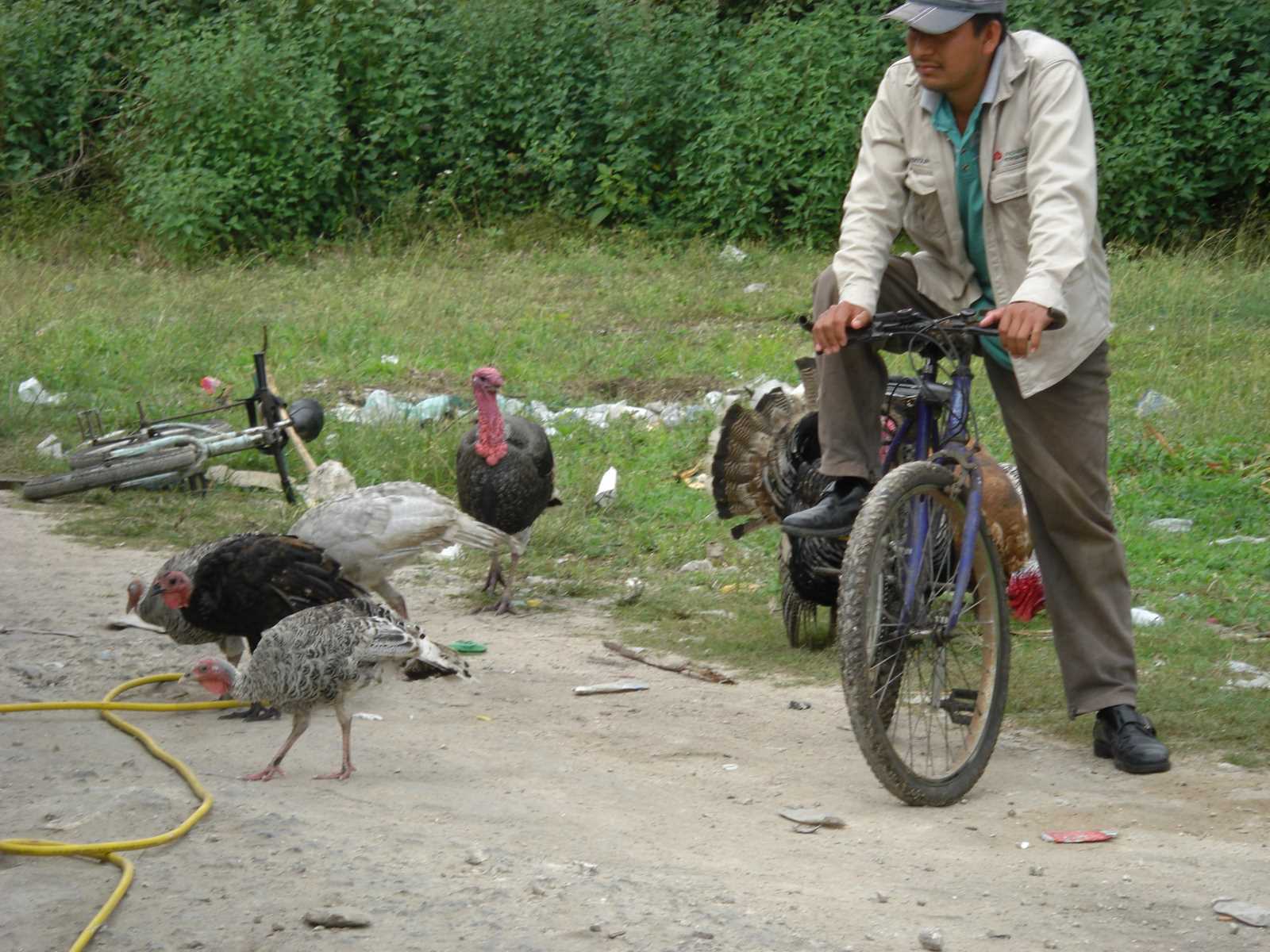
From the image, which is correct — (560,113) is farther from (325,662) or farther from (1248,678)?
(325,662)

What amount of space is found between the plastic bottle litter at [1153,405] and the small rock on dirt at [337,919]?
22.8 ft

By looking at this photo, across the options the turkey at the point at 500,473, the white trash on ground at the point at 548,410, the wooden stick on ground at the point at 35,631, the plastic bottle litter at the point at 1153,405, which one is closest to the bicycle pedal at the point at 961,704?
the turkey at the point at 500,473

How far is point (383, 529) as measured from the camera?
5805 mm

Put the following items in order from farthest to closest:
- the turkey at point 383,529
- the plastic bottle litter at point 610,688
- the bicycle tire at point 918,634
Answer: the turkey at point 383,529
the plastic bottle litter at point 610,688
the bicycle tire at point 918,634

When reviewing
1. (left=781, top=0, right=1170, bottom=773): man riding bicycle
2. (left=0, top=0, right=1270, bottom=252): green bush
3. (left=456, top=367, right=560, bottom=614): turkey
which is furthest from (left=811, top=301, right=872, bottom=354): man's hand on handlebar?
(left=0, top=0, right=1270, bottom=252): green bush

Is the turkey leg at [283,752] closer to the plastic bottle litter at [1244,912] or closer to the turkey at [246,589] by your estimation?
the turkey at [246,589]

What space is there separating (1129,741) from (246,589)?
2.82m

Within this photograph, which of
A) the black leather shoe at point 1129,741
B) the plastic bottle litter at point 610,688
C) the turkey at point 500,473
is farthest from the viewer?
the turkey at point 500,473

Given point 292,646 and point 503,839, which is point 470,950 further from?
point 292,646

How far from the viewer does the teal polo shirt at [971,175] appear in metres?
4.24

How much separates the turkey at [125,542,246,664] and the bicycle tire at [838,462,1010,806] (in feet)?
7.77

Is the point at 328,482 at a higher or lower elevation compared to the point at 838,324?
lower

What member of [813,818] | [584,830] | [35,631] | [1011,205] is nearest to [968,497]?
[1011,205]

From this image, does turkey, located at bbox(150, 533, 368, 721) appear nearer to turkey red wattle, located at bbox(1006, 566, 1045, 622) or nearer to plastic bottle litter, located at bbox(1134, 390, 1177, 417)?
turkey red wattle, located at bbox(1006, 566, 1045, 622)
